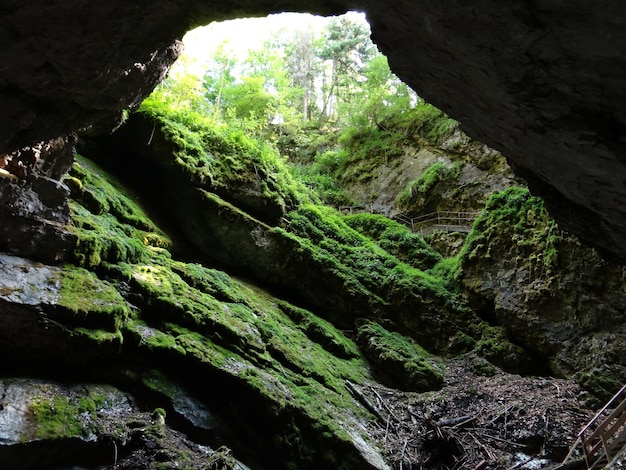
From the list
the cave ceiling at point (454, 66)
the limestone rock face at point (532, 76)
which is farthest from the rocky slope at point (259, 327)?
the limestone rock face at point (532, 76)

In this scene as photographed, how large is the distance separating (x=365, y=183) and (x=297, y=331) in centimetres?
1297

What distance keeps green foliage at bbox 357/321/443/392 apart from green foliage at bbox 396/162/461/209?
872 cm

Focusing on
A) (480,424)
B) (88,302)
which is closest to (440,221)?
(480,424)

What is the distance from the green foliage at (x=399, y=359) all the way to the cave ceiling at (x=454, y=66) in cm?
472

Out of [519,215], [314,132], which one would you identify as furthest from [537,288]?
[314,132]

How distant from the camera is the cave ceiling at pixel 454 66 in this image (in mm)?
2857

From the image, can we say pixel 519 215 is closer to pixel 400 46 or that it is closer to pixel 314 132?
pixel 400 46

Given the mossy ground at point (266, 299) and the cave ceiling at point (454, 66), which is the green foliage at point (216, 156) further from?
the cave ceiling at point (454, 66)

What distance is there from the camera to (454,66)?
12.4 feet

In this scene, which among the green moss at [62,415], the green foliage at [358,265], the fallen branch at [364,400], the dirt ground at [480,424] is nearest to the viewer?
the green moss at [62,415]

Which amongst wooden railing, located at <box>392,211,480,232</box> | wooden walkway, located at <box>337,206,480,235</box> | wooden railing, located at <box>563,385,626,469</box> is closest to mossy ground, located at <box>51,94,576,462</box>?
wooden walkway, located at <box>337,206,480,235</box>

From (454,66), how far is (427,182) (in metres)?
13.9

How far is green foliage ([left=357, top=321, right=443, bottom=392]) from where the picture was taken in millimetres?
8531

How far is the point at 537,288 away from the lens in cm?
1011
